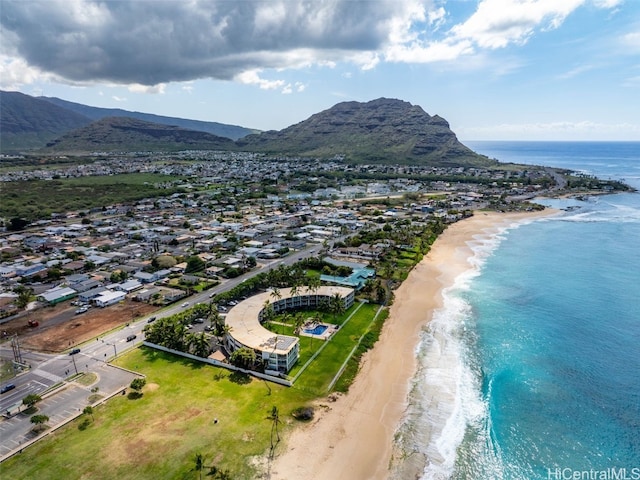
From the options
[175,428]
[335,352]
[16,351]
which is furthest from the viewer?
[335,352]

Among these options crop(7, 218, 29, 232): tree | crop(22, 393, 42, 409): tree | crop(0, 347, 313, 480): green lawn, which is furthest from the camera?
crop(7, 218, 29, 232): tree

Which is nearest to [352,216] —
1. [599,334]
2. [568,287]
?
[568,287]

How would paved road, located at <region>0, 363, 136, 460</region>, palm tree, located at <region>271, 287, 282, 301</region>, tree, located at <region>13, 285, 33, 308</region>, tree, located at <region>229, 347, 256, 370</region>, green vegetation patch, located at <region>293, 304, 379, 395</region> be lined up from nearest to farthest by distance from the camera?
1. paved road, located at <region>0, 363, 136, 460</region>
2. green vegetation patch, located at <region>293, 304, 379, 395</region>
3. tree, located at <region>229, 347, 256, 370</region>
4. palm tree, located at <region>271, 287, 282, 301</region>
5. tree, located at <region>13, 285, 33, 308</region>

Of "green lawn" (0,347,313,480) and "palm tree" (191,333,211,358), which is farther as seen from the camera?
"palm tree" (191,333,211,358)

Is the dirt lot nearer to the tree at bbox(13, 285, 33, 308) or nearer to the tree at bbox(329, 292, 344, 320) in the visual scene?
the tree at bbox(13, 285, 33, 308)

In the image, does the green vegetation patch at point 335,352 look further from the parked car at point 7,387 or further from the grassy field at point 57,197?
the grassy field at point 57,197

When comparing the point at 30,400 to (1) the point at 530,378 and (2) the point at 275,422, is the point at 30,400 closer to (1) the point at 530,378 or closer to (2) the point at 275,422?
(2) the point at 275,422

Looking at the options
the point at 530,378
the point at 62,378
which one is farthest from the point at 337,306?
the point at 62,378

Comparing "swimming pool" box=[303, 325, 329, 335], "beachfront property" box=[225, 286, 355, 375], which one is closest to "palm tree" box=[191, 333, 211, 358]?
"beachfront property" box=[225, 286, 355, 375]
